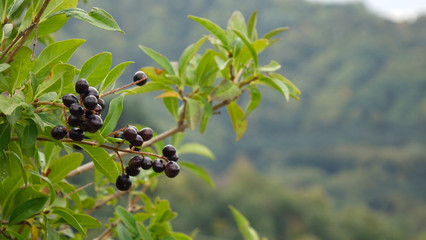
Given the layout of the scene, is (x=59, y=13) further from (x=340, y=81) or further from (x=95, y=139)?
(x=340, y=81)

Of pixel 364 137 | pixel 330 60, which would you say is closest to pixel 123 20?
pixel 330 60

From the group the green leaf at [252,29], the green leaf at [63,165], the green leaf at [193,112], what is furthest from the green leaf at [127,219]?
the green leaf at [252,29]

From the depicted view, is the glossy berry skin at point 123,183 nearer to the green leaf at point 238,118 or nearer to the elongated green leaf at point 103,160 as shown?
the elongated green leaf at point 103,160

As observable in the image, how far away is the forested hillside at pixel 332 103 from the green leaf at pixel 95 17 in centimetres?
3756

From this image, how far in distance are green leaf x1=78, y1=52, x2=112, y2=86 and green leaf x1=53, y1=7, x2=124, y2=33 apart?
70mm

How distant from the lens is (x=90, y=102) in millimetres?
792

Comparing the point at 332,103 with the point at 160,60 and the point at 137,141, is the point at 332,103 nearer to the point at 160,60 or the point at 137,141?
the point at 160,60

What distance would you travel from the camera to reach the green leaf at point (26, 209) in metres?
1.00

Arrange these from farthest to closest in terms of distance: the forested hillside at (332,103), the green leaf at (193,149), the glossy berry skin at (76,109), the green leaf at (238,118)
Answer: the forested hillside at (332,103)
the green leaf at (193,149)
the green leaf at (238,118)
the glossy berry skin at (76,109)

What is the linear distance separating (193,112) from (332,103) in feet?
174

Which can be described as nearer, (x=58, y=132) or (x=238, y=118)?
(x=58, y=132)

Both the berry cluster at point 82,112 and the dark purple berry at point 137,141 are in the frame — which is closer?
the berry cluster at point 82,112

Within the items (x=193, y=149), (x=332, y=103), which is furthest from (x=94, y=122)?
(x=332, y=103)

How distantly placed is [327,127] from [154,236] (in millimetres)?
52896
